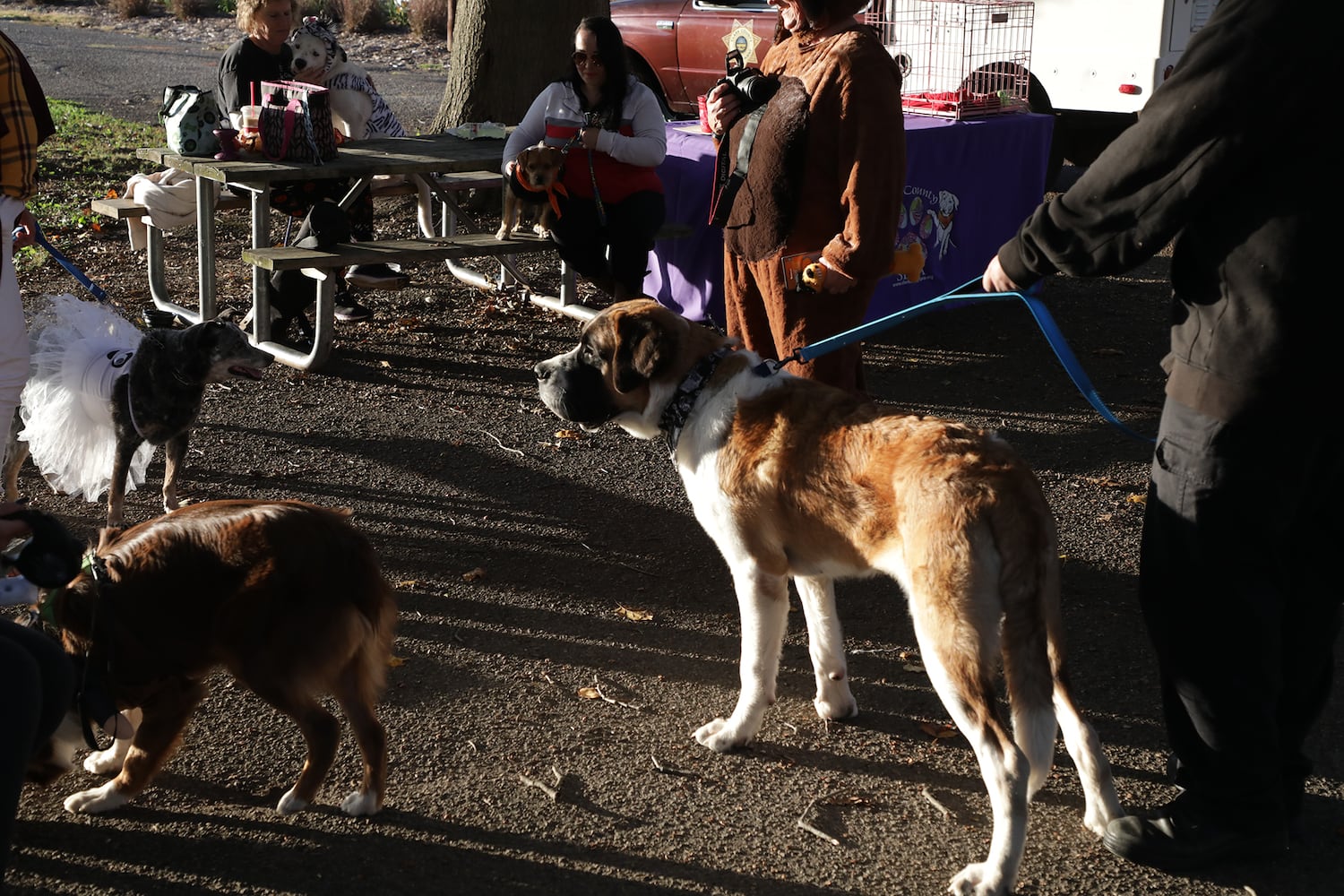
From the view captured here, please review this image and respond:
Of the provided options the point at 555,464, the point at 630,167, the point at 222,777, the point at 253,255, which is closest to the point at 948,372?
the point at 630,167

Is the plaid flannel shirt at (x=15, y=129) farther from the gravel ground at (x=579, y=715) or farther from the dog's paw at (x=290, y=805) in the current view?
the dog's paw at (x=290, y=805)

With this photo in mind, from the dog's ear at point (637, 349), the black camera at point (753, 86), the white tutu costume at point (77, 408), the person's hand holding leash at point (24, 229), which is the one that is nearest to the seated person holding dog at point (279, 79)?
the white tutu costume at point (77, 408)

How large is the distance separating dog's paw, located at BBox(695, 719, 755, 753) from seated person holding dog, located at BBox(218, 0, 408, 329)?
4.62 m

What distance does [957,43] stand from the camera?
998 cm

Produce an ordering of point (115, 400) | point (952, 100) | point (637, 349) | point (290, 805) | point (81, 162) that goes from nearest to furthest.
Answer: point (290, 805)
point (637, 349)
point (115, 400)
point (952, 100)
point (81, 162)

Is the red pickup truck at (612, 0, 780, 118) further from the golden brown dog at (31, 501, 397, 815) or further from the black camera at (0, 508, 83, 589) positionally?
the black camera at (0, 508, 83, 589)

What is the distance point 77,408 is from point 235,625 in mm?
2419

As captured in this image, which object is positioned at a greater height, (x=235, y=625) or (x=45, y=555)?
(x=45, y=555)

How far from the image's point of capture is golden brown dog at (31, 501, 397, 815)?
3.18m

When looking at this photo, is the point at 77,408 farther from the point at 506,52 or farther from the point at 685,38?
the point at 685,38

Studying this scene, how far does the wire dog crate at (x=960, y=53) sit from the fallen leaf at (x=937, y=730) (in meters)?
5.47

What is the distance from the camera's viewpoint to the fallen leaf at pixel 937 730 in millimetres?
3852

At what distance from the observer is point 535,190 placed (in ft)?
23.3

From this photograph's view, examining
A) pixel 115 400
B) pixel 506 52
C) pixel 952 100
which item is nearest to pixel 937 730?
pixel 115 400
